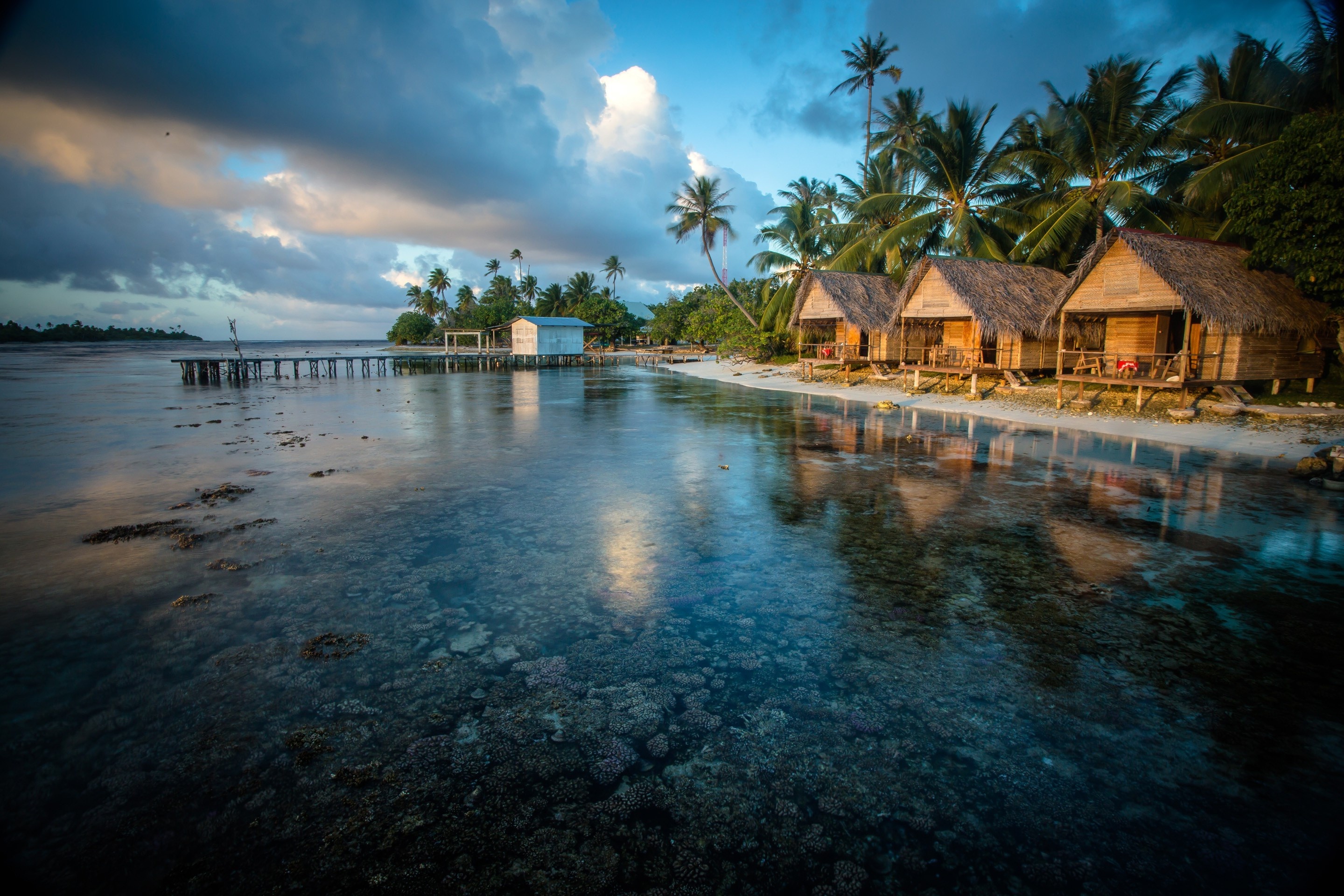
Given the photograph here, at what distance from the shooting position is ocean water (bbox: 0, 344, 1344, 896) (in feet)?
9.16

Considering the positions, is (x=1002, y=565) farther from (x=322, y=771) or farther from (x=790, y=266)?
(x=790, y=266)

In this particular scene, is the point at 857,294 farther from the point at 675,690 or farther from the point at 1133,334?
the point at 675,690

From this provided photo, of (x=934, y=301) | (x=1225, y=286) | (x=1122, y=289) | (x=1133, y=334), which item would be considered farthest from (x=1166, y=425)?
(x=934, y=301)

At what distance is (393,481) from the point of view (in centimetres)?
988

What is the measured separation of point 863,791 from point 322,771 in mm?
2740

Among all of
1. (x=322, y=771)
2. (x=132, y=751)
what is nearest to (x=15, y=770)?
(x=132, y=751)

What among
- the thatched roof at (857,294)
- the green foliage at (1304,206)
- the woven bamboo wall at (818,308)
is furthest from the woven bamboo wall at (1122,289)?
the woven bamboo wall at (818,308)

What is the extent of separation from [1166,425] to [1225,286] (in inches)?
157

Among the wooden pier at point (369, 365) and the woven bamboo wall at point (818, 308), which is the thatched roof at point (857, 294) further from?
the wooden pier at point (369, 365)

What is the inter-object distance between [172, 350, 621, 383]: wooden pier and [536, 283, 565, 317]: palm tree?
42.1ft

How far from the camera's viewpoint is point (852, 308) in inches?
1043

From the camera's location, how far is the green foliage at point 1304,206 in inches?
554

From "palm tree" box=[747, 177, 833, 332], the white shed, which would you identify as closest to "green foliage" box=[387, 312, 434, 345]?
the white shed

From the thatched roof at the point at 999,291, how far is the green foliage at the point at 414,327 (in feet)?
265
